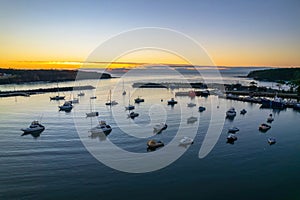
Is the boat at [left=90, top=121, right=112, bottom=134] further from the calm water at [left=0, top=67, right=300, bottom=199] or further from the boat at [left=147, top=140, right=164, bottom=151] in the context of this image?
the boat at [left=147, top=140, right=164, bottom=151]

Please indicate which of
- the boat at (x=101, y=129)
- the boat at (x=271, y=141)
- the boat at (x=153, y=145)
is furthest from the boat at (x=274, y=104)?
the boat at (x=101, y=129)

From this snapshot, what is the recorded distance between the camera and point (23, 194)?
41.2 feet

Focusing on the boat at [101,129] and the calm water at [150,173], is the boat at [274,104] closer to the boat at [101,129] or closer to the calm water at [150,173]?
the calm water at [150,173]

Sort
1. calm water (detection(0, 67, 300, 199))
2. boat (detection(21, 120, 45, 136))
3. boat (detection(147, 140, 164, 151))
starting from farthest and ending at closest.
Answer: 1. boat (detection(21, 120, 45, 136))
2. boat (detection(147, 140, 164, 151))
3. calm water (detection(0, 67, 300, 199))

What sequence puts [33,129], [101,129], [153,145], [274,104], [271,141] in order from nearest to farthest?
1. [153,145]
2. [271,141]
3. [101,129]
4. [33,129]
5. [274,104]

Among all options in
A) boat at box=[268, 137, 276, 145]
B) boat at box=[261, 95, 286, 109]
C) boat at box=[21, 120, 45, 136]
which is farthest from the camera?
boat at box=[261, 95, 286, 109]

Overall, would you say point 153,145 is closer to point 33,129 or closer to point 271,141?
point 271,141

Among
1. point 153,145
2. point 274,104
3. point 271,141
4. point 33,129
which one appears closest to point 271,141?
point 271,141

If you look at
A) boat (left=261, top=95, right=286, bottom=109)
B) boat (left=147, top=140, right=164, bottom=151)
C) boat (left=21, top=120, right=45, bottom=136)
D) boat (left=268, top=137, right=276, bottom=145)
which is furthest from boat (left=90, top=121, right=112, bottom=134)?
boat (left=261, top=95, right=286, bottom=109)

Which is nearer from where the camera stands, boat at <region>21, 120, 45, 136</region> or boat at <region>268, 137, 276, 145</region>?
boat at <region>268, 137, 276, 145</region>

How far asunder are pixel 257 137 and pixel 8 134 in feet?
70.9

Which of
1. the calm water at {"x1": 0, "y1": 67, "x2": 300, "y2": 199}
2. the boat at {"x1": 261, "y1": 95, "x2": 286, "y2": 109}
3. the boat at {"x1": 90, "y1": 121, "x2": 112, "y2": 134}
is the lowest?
the calm water at {"x1": 0, "y1": 67, "x2": 300, "y2": 199}

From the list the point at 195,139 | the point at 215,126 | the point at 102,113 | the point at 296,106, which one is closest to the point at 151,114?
the point at 102,113

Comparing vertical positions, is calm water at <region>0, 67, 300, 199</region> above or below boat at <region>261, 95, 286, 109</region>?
below
